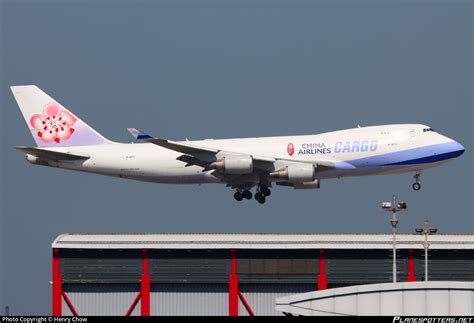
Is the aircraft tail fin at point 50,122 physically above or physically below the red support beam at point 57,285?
above

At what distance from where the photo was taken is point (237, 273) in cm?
8188

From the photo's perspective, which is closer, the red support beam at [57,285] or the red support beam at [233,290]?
the red support beam at [233,290]

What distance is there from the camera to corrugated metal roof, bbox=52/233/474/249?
8212 cm

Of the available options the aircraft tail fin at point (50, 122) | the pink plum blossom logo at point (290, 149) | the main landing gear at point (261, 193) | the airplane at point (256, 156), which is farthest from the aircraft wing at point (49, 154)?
the pink plum blossom logo at point (290, 149)

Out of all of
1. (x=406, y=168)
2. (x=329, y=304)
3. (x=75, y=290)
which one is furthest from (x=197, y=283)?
(x=329, y=304)

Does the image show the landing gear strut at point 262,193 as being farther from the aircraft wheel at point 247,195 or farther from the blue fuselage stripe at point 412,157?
the blue fuselage stripe at point 412,157

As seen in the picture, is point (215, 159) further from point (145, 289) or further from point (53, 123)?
point (53, 123)

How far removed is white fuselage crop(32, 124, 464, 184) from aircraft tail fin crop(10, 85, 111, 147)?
1106 mm

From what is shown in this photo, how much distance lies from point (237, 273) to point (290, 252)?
12.2 ft

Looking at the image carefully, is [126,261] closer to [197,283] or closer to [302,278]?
[197,283]

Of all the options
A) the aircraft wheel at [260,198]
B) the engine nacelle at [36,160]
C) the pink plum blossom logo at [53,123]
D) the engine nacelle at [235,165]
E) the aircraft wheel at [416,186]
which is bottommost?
the aircraft wheel at [260,198]

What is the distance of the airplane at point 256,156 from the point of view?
81.6 meters

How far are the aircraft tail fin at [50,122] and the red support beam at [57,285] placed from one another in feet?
27.9

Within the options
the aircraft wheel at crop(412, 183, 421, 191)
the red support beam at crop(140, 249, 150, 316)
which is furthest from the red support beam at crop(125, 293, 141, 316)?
the aircraft wheel at crop(412, 183, 421, 191)
